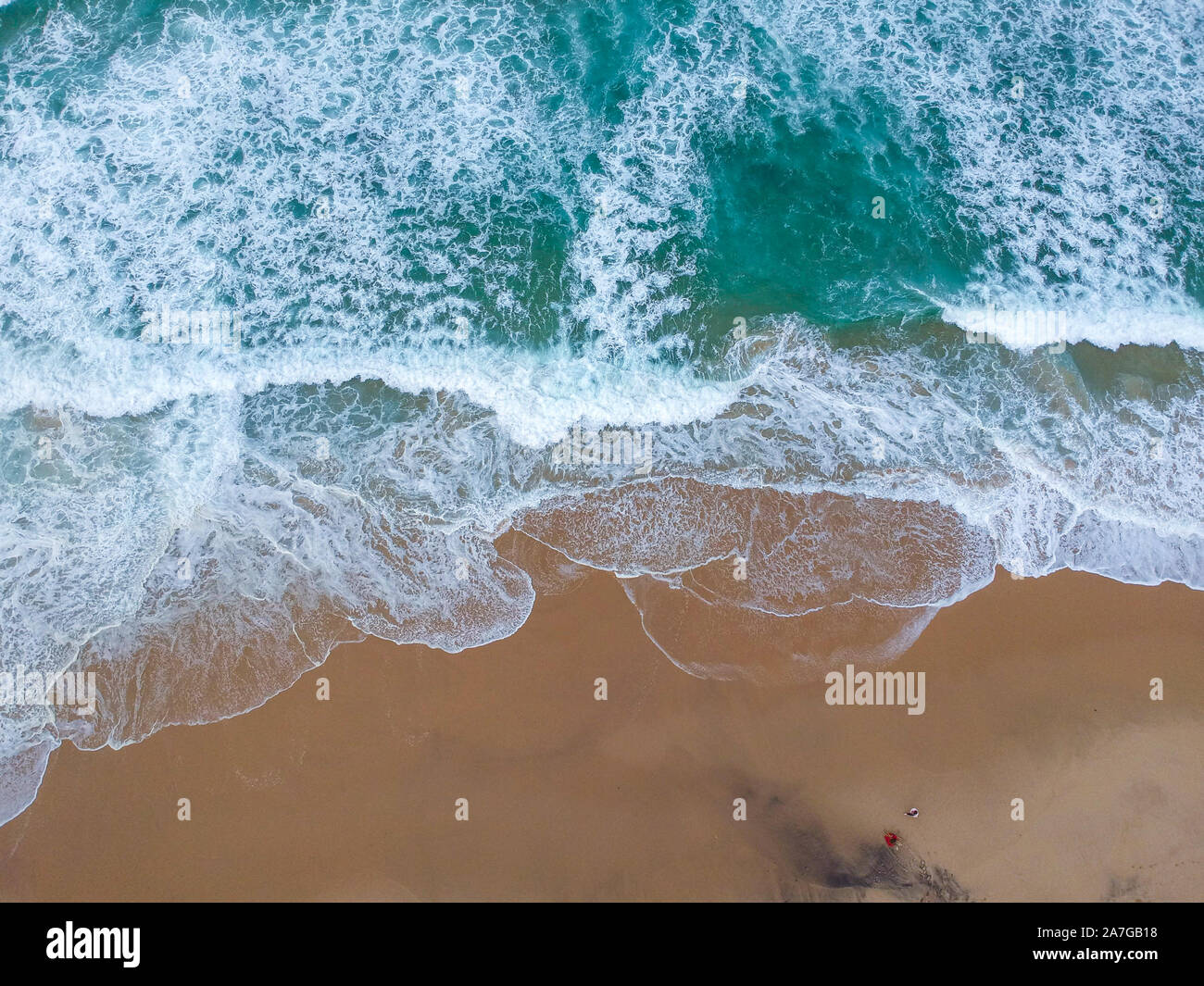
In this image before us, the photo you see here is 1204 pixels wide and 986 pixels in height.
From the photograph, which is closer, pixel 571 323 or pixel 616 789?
pixel 616 789

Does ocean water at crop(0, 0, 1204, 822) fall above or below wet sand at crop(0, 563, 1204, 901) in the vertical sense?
above

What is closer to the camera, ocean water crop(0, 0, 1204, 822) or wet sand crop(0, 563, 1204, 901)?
wet sand crop(0, 563, 1204, 901)

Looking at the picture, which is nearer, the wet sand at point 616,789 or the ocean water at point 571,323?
the wet sand at point 616,789

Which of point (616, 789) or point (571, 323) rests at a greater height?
point (571, 323)
